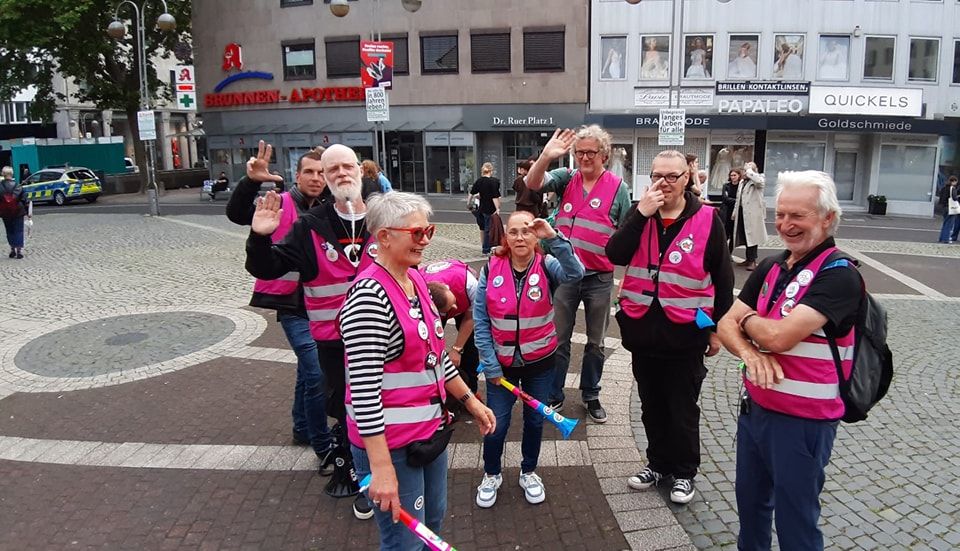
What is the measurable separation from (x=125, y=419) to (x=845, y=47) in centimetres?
2896

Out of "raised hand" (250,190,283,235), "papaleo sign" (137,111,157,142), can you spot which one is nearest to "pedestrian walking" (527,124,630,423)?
"raised hand" (250,190,283,235)

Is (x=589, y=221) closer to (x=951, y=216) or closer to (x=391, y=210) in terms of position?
(x=391, y=210)

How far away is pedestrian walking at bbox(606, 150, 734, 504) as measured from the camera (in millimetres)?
3986

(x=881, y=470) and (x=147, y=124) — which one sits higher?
(x=147, y=124)

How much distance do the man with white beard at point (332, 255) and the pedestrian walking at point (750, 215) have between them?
9787 millimetres

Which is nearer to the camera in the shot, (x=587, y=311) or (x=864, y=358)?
(x=864, y=358)

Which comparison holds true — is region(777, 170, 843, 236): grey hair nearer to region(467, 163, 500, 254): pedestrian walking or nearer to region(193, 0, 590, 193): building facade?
region(467, 163, 500, 254): pedestrian walking

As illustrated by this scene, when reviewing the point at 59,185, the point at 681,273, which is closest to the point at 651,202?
the point at 681,273

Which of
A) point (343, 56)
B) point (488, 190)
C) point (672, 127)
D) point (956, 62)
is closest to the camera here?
point (488, 190)

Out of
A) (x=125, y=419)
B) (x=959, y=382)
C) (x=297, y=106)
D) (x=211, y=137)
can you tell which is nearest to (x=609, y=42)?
(x=297, y=106)

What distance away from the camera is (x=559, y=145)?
188 inches

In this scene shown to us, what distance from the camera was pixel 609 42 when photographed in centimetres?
2825

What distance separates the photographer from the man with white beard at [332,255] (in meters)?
3.99

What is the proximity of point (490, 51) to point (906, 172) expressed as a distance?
17806mm
